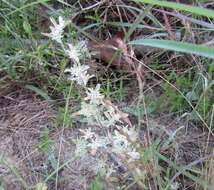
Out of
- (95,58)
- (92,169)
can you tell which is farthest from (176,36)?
(92,169)

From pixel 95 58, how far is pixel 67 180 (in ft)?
1.71

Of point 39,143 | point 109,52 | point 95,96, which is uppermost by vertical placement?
point 95,96

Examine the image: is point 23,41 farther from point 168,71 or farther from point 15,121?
point 168,71

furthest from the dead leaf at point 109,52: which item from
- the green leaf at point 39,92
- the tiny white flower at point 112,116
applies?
the tiny white flower at point 112,116

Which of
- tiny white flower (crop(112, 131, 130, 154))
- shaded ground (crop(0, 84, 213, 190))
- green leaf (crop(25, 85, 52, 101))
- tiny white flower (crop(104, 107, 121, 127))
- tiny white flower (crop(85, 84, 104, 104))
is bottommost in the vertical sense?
shaded ground (crop(0, 84, 213, 190))

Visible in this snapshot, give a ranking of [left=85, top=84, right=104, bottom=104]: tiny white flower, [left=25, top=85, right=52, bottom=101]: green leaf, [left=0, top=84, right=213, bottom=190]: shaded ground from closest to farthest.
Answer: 1. [left=85, top=84, right=104, bottom=104]: tiny white flower
2. [left=0, top=84, right=213, bottom=190]: shaded ground
3. [left=25, top=85, right=52, bottom=101]: green leaf

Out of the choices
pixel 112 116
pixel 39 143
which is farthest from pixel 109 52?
pixel 112 116

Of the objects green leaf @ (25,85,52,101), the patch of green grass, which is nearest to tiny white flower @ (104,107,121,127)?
the patch of green grass

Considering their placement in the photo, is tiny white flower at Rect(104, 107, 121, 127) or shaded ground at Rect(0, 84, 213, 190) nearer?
tiny white flower at Rect(104, 107, 121, 127)

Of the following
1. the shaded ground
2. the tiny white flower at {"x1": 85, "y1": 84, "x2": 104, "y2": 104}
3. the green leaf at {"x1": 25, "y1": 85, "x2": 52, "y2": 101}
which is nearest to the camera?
the tiny white flower at {"x1": 85, "y1": 84, "x2": 104, "y2": 104}

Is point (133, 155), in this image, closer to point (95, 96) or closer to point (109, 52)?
point (95, 96)

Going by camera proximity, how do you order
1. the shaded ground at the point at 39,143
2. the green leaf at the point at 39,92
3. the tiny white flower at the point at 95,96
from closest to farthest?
the tiny white flower at the point at 95,96 → the shaded ground at the point at 39,143 → the green leaf at the point at 39,92

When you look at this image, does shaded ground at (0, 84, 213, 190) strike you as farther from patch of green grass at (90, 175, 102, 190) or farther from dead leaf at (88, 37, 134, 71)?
dead leaf at (88, 37, 134, 71)

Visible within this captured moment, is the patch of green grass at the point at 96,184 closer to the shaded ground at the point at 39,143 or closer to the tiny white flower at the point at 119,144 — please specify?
the shaded ground at the point at 39,143
